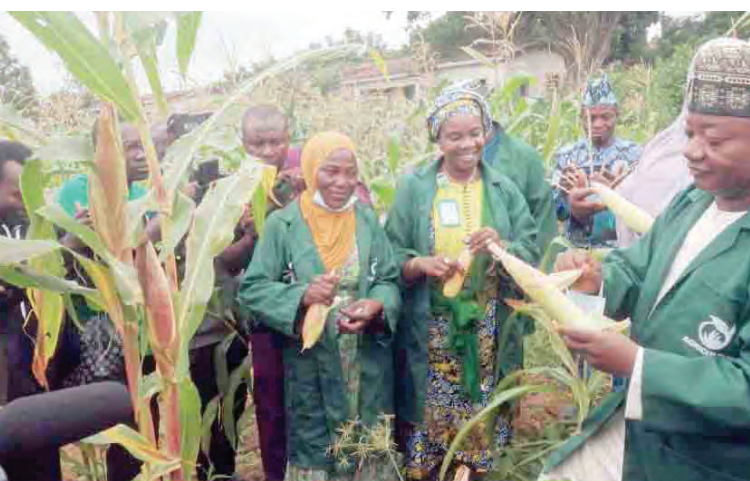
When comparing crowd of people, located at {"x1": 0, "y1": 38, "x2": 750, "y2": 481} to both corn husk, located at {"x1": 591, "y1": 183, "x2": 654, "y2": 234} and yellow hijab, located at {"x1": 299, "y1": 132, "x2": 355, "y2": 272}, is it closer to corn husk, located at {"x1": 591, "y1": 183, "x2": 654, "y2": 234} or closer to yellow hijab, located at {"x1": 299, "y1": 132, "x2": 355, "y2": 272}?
yellow hijab, located at {"x1": 299, "y1": 132, "x2": 355, "y2": 272}

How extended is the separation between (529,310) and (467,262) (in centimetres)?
28

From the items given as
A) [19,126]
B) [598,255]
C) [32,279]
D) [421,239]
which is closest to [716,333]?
[598,255]

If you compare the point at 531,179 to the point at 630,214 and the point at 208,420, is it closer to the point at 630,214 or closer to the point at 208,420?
the point at 630,214

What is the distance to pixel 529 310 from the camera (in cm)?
209

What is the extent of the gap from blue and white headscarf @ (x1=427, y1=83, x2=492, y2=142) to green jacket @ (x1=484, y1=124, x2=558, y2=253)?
15.9 inches

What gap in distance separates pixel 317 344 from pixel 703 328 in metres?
1.23

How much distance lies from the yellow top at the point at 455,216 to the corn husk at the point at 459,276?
0.39 ft

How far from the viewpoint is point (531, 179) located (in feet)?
9.41

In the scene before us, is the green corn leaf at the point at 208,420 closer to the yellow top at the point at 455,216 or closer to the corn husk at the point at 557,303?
the yellow top at the point at 455,216

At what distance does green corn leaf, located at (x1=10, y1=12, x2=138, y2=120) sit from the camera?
4.15ft

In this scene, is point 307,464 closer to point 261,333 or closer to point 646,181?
point 261,333

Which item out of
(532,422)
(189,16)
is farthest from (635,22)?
(189,16)

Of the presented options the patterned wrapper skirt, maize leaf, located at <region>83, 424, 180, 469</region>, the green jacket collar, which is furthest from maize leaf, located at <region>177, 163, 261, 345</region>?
the patterned wrapper skirt

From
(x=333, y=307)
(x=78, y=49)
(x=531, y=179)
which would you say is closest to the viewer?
(x=78, y=49)
